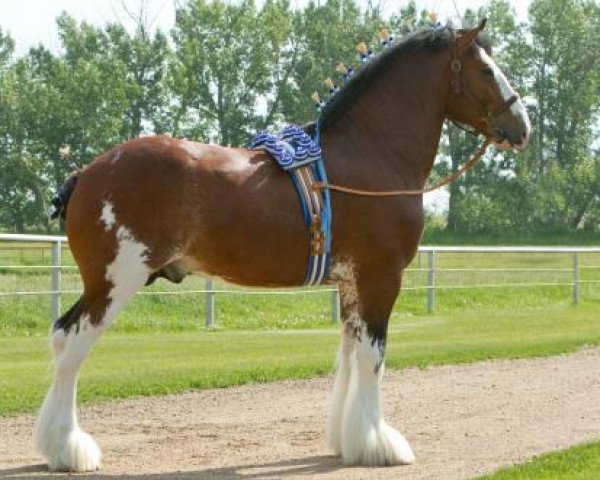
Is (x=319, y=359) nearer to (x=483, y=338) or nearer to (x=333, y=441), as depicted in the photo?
(x=483, y=338)

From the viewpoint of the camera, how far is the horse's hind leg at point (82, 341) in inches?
284

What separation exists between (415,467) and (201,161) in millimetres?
2230

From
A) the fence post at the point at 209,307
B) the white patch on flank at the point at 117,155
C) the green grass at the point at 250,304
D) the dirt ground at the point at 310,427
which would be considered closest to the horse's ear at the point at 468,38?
the white patch on flank at the point at 117,155

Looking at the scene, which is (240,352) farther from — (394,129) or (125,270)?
(125,270)

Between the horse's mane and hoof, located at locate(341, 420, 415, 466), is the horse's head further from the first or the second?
hoof, located at locate(341, 420, 415, 466)

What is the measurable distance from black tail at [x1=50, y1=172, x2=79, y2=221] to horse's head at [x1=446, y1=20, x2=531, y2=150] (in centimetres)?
256

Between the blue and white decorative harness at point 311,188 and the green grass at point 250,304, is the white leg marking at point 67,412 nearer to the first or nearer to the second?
the blue and white decorative harness at point 311,188

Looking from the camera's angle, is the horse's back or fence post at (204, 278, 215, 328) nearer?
the horse's back

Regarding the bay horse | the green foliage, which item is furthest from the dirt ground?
the green foliage

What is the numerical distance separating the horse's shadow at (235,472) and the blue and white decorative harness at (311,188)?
1114 millimetres

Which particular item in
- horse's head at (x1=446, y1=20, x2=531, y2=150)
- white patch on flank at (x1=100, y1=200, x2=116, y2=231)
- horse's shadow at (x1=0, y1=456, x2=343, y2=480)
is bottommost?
horse's shadow at (x1=0, y1=456, x2=343, y2=480)

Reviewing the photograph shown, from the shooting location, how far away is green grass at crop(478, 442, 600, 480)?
688 cm

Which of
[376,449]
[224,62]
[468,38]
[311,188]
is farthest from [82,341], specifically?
[224,62]

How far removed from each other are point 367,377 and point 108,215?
1.87 metres
